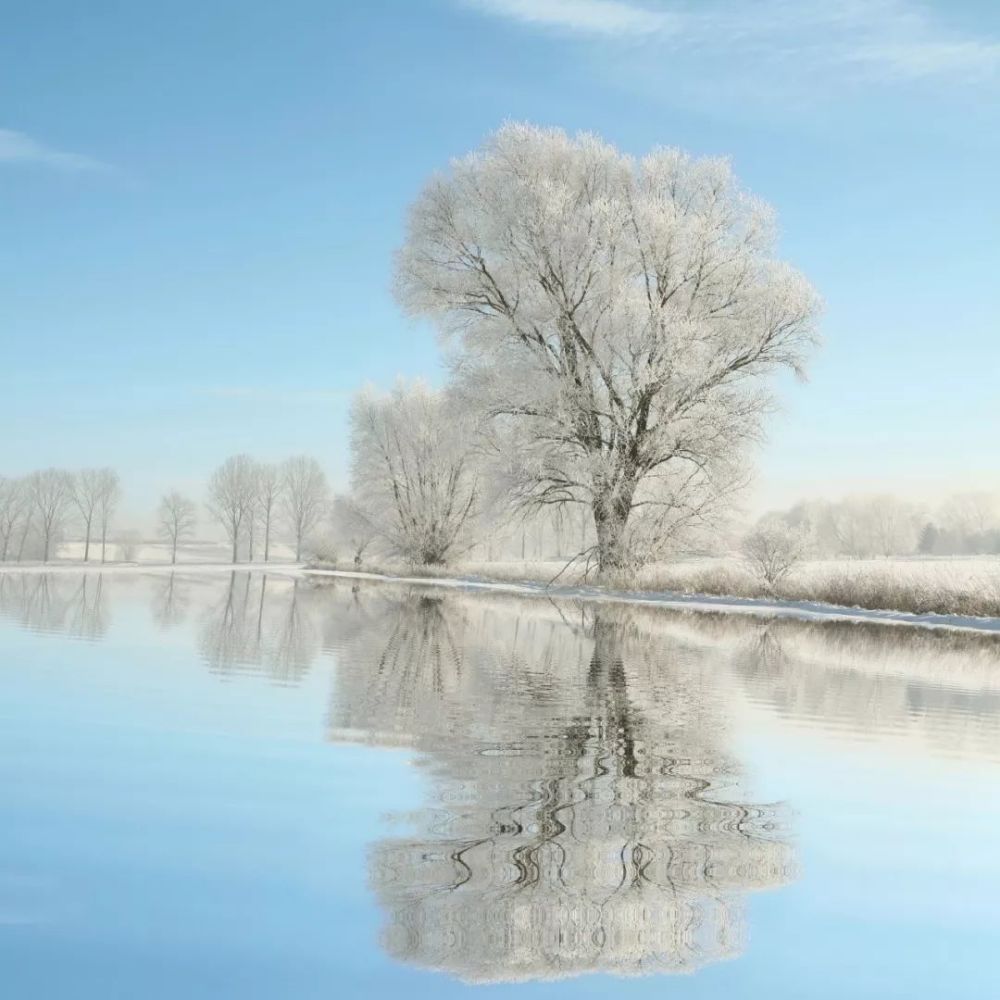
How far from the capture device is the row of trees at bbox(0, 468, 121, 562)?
89000 mm

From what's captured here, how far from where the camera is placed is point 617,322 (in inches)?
1064

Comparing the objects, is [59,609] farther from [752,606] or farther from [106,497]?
[106,497]

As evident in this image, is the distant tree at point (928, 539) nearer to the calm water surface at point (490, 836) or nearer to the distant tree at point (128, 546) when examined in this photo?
the distant tree at point (128, 546)

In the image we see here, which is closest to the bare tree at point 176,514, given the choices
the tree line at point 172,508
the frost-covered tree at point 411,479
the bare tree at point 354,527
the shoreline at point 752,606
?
the tree line at point 172,508

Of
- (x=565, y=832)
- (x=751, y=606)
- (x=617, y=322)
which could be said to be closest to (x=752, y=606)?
(x=751, y=606)

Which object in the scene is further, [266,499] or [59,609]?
[266,499]

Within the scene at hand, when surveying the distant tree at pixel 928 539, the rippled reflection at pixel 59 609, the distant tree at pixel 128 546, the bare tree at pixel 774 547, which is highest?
the distant tree at pixel 928 539

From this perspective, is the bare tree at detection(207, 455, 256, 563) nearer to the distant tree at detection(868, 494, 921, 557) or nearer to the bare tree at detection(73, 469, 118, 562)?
the bare tree at detection(73, 469, 118, 562)

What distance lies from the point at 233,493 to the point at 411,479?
47771mm

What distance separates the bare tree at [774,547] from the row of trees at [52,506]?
72.2 m

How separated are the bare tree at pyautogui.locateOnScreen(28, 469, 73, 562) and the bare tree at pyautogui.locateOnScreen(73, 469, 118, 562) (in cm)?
71

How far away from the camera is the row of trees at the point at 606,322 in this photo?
2731 cm

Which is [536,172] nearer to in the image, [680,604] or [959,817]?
[680,604]

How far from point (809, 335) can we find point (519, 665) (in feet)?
63.0
